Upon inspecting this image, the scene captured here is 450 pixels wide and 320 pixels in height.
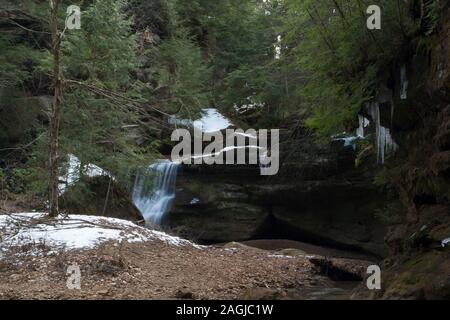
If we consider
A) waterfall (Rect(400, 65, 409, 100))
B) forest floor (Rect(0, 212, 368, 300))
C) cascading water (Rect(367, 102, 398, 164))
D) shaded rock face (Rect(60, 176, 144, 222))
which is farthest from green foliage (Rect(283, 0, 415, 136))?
shaded rock face (Rect(60, 176, 144, 222))

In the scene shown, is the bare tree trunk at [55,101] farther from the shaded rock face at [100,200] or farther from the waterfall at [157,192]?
the waterfall at [157,192]

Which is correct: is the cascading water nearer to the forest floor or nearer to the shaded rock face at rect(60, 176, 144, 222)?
the forest floor

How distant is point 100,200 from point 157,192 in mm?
3743

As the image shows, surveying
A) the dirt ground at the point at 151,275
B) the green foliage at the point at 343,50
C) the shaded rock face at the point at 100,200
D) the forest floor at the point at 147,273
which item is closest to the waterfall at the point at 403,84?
the green foliage at the point at 343,50

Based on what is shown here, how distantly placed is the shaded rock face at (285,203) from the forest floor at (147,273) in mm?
6453

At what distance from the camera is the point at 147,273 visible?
9.54m

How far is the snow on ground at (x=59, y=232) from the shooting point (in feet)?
33.8

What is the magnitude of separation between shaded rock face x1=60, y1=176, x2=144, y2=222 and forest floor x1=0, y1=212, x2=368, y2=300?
326cm

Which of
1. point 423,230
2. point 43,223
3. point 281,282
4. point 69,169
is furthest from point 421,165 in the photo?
point 69,169

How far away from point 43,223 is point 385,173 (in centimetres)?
735

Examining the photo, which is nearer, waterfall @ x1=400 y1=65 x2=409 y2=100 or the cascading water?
waterfall @ x1=400 y1=65 x2=409 y2=100

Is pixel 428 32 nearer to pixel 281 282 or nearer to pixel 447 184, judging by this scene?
pixel 447 184

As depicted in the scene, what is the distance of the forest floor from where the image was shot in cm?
818

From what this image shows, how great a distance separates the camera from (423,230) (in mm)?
6895
